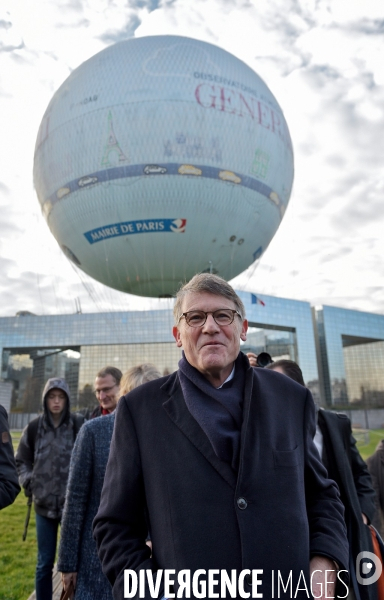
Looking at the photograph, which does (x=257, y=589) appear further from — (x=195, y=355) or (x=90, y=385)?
(x=90, y=385)

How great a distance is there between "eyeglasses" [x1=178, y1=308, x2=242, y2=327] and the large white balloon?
10.8 metres

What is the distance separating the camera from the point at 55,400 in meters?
5.03

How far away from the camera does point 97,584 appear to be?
2869 mm

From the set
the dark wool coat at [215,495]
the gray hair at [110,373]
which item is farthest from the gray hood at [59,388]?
the dark wool coat at [215,495]

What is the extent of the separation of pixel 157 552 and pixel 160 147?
11645mm

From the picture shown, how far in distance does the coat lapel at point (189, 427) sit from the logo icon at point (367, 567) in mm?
1857

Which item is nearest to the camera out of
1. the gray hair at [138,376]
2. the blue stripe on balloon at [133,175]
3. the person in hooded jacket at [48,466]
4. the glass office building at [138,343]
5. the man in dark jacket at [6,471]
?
the man in dark jacket at [6,471]

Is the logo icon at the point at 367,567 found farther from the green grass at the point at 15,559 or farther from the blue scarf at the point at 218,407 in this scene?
the green grass at the point at 15,559

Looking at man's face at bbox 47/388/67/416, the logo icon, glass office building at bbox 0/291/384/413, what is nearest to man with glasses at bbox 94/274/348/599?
the logo icon

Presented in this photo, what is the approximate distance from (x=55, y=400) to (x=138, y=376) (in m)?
2.22

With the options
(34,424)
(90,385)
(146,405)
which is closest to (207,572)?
(146,405)

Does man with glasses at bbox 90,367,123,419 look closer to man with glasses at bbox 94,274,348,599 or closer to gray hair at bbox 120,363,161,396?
gray hair at bbox 120,363,161,396

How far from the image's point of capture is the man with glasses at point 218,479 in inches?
63.4

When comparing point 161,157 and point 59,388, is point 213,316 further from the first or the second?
point 161,157
